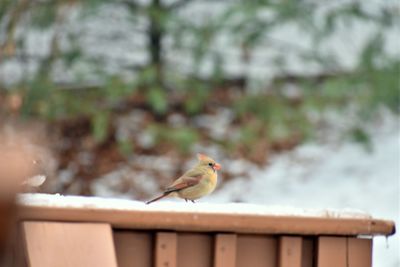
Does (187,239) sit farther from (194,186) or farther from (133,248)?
(194,186)

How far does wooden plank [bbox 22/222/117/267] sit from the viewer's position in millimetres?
1916

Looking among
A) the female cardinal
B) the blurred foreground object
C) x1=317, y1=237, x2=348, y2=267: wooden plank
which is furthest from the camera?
the female cardinal

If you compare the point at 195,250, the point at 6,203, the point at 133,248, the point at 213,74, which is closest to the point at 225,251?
the point at 195,250

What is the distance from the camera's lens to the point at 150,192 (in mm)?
8117

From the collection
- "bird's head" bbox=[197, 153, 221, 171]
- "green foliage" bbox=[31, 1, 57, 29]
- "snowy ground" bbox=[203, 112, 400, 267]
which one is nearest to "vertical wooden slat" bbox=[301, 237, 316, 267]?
"bird's head" bbox=[197, 153, 221, 171]

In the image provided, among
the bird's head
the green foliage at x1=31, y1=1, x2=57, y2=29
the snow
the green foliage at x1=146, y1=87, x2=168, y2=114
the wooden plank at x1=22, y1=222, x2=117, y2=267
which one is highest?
the green foliage at x1=31, y1=1, x2=57, y2=29

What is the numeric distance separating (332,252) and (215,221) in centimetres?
30

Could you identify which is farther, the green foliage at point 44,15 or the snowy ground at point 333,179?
the green foliage at point 44,15

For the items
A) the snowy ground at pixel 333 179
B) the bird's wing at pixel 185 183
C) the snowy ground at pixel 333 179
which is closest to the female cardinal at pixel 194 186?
the bird's wing at pixel 185 183

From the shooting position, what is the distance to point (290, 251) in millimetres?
2227

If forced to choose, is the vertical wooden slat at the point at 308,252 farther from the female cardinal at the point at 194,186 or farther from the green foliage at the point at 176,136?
the green foliage at the point at 176,136

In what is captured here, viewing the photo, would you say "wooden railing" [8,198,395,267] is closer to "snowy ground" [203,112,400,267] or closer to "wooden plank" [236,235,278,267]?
"wooden plank" [236,235,278,267]

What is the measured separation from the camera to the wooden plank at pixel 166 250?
6.86ft

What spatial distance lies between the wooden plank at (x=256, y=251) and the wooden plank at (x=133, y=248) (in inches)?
8.1
